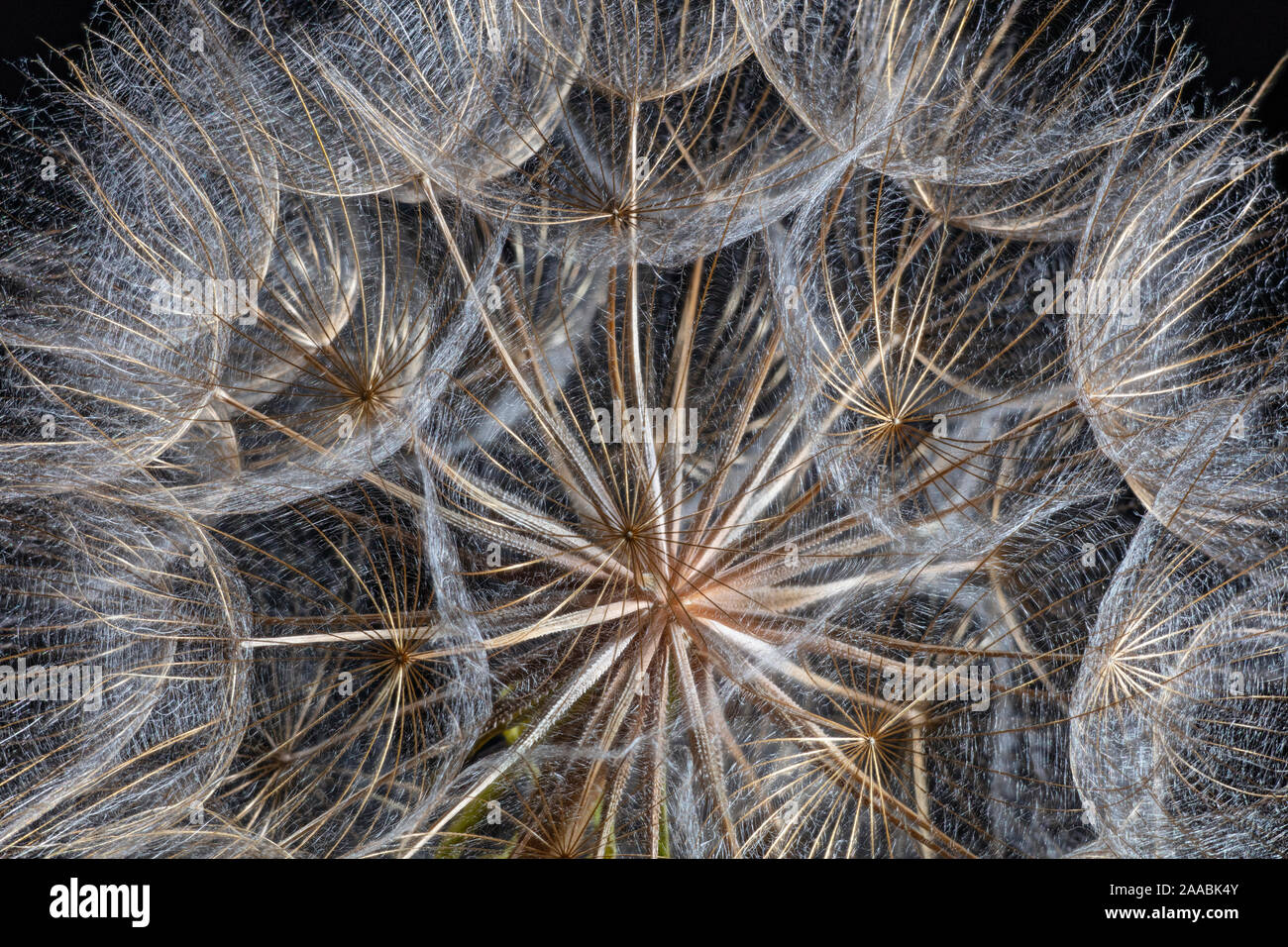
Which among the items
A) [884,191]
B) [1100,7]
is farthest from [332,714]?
[1100,7]

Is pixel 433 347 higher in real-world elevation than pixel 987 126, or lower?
lower

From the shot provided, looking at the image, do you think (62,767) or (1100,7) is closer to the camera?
(62,767)

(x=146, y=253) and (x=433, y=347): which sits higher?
(x=146, y=253)

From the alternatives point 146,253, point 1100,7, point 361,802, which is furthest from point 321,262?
point 1100,7
